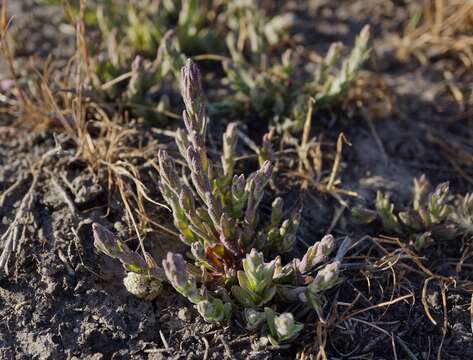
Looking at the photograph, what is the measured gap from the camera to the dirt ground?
2359 mm

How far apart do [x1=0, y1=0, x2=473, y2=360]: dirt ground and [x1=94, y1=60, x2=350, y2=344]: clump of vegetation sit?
137 millimetres

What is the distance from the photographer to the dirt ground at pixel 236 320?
2.36 m

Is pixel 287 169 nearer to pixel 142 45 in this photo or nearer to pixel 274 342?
pixel 274 342

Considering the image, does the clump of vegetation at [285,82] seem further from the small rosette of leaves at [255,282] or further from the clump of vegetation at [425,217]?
the small rosette of leaves at [255,282]

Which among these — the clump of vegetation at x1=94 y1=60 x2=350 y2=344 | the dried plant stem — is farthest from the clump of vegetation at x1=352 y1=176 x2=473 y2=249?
the dried plant stem

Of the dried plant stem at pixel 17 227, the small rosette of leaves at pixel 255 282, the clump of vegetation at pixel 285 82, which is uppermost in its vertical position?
the clump of vegetation at pixel 285 82

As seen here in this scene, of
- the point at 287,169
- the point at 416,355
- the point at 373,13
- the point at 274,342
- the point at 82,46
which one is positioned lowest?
the point at 416,355

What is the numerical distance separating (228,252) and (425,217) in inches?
37.1

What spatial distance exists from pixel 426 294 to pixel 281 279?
69 cm

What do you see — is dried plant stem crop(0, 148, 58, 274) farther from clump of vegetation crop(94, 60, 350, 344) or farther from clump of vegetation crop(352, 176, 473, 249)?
clump of vegetation crop(352, 176, 473, 249)

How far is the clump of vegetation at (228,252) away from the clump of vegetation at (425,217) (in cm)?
33

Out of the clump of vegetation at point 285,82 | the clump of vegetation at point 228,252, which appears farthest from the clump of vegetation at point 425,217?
the clump of vegetation at point 285,82

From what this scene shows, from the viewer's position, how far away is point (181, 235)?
251cm

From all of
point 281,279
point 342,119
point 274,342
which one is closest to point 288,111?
point 342,119
